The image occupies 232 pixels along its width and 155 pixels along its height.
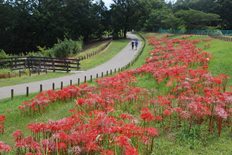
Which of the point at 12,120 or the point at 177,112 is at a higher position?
the point at 177,112

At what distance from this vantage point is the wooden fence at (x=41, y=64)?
33.1 metres

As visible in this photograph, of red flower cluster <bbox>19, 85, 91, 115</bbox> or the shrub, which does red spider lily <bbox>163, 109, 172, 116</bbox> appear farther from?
the shrub

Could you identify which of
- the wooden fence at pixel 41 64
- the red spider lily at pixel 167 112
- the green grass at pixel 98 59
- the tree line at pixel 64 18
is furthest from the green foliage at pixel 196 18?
the red spider lily at pixel 167 112

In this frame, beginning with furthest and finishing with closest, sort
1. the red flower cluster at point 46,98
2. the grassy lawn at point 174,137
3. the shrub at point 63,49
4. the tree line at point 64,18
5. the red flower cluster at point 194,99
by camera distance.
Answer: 1. the tree line at point 64,18
2. the shrub at point 63,49
3. the red flower cluster at point 46,98
4. the red flower cluster at point 194,99
5. the grassy lawn at point 174,137

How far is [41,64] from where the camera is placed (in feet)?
113

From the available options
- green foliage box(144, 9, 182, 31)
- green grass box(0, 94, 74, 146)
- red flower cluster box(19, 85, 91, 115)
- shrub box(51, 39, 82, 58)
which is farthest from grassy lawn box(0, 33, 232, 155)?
green foliage box(144, 9, 182, 31)

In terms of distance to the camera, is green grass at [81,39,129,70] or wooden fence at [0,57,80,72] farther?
green grass at [81,39,129,70]

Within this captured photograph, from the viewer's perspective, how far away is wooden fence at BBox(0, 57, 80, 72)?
33.1m

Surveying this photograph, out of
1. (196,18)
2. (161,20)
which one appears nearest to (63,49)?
(196,18)

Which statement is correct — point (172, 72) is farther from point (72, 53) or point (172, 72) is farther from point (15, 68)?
point (72, 53)

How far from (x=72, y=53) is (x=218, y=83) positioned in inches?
1553

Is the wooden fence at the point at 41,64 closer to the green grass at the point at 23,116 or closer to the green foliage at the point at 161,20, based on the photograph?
the green grass at the point at 23,116

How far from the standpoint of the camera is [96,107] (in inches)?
526

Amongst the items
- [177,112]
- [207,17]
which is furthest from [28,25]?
[177,112]
